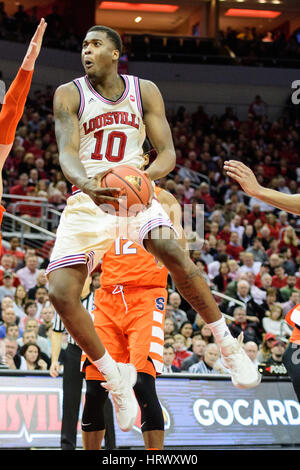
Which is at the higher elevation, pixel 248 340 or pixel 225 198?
pixel 225 198

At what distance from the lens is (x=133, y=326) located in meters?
5.73

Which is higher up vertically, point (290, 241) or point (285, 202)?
point (290, 241)

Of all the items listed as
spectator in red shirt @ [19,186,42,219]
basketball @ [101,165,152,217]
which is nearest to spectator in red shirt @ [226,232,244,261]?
spectator in red shirt @ [19,186,42,219]

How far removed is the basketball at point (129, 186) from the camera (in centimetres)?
443

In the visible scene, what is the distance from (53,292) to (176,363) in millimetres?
5967

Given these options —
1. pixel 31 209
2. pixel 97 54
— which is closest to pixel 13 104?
pixel 97 54

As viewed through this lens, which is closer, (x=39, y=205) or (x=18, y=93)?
(x=18, y=93)

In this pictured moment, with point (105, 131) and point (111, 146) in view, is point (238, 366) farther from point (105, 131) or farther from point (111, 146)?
point (105, 131)

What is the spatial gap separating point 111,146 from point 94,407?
1929mm

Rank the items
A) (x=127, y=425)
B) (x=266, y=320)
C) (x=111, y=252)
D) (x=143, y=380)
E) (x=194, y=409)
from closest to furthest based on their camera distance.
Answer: (x=127, y=425) → (x=143, y=380) → (x=111, y=252) → (x=194, y=409) → (x=266, y=320)

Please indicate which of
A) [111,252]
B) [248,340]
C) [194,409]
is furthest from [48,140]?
[111,252]

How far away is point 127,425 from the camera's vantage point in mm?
4938

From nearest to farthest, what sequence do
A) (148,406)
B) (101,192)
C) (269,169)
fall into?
(101,192), (148,406), (269,169)

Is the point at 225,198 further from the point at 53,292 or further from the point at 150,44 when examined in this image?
the point at 53,292
